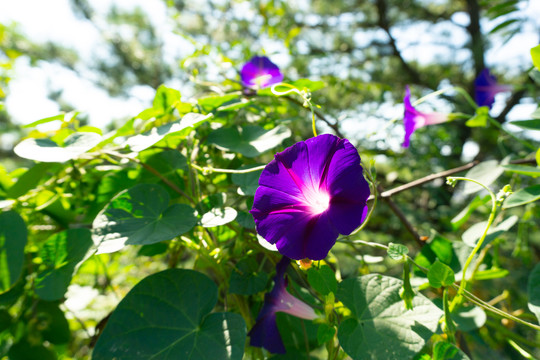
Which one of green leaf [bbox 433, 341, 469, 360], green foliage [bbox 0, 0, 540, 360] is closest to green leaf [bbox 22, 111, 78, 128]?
green foliage [bbox 0, 0, 540, 360]

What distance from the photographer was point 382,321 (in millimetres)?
376

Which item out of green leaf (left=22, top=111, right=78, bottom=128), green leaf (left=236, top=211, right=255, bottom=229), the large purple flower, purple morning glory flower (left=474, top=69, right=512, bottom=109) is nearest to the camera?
the large purple flower

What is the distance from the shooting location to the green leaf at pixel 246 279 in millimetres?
440

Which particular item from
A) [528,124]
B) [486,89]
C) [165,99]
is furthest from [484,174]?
[165,99]

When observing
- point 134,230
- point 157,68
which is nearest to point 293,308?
point 134,230

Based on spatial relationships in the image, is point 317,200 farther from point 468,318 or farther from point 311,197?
point 468,318

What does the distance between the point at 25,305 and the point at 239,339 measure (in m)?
0.42

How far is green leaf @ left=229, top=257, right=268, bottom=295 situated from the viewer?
440mm

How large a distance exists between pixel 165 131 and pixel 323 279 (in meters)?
0.26

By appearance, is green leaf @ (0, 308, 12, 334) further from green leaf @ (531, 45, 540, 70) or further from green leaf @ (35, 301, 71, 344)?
green leaf @ (531, 45, 540, 70)

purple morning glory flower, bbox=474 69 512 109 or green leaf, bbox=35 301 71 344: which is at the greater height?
purple morning glory flower, bbox=474 69 512 109

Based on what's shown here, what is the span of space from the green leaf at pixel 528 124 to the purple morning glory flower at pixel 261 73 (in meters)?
0.37

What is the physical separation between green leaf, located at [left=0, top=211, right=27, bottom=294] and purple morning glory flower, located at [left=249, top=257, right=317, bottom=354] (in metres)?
0.31

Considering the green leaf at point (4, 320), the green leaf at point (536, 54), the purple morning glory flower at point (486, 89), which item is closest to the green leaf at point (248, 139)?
the green leaf at point (536, 54)
